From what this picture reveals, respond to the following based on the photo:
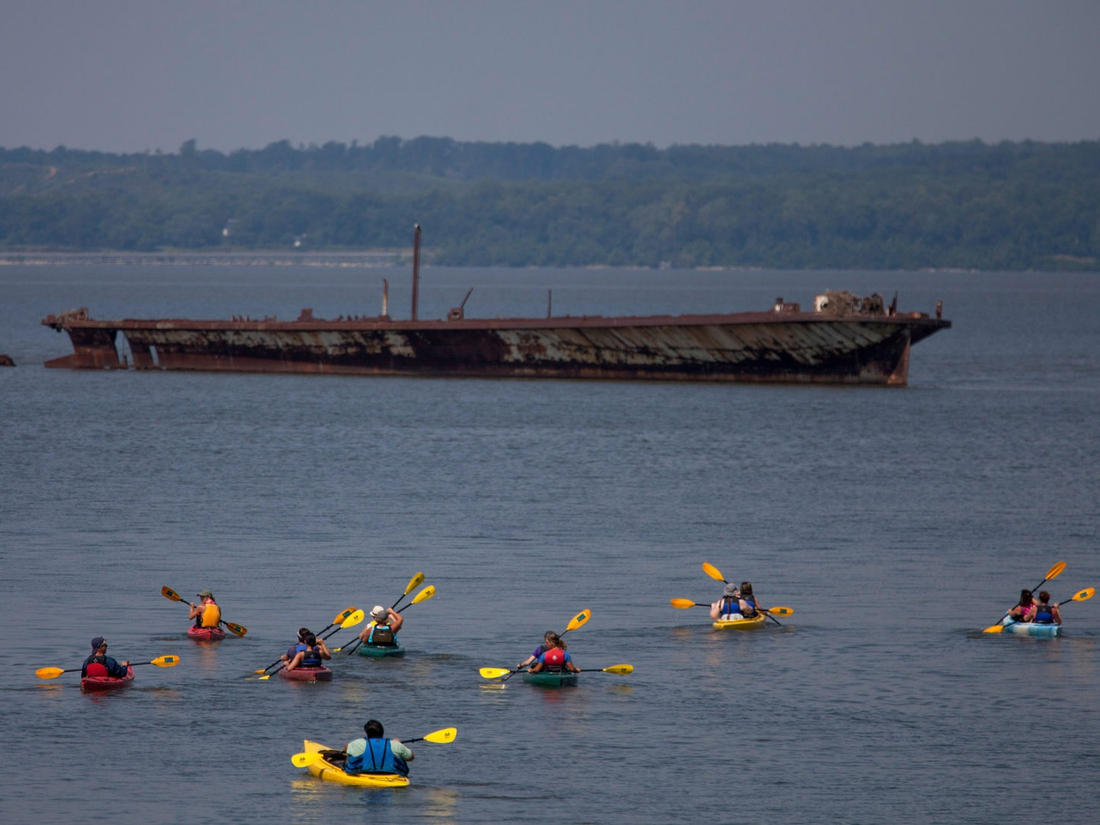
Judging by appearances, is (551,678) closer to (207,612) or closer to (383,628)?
(383,628)

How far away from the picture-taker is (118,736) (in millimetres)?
26797

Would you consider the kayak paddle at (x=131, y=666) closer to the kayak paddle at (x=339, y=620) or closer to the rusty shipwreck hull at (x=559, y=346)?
the kayak paddle at (x=339, y=620)

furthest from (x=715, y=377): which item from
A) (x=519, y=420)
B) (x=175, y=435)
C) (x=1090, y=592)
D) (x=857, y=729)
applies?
(x=857, y=729)

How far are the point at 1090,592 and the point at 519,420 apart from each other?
1635 inches

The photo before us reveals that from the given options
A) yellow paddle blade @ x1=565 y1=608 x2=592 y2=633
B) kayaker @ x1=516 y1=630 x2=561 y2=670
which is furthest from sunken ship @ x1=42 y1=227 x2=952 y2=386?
kayaker @ x1=516 y1=630 x2=561 y2=670

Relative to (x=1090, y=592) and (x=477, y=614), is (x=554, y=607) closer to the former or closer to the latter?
(x=477, y=614)

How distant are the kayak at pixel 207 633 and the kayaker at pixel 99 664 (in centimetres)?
347

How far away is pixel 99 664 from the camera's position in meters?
28.8

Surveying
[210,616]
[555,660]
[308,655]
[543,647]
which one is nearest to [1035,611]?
[555,660]

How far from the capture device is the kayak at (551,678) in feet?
98.2

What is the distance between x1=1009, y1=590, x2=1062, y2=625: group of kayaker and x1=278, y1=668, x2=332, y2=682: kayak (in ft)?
49.9

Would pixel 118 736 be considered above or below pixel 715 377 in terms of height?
below

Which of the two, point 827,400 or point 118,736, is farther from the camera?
point 827,400

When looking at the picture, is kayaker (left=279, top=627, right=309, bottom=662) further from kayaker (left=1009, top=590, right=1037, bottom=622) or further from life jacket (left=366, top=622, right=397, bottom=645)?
kayaker (left=1009, top=590, right=1037, bottom=622)
